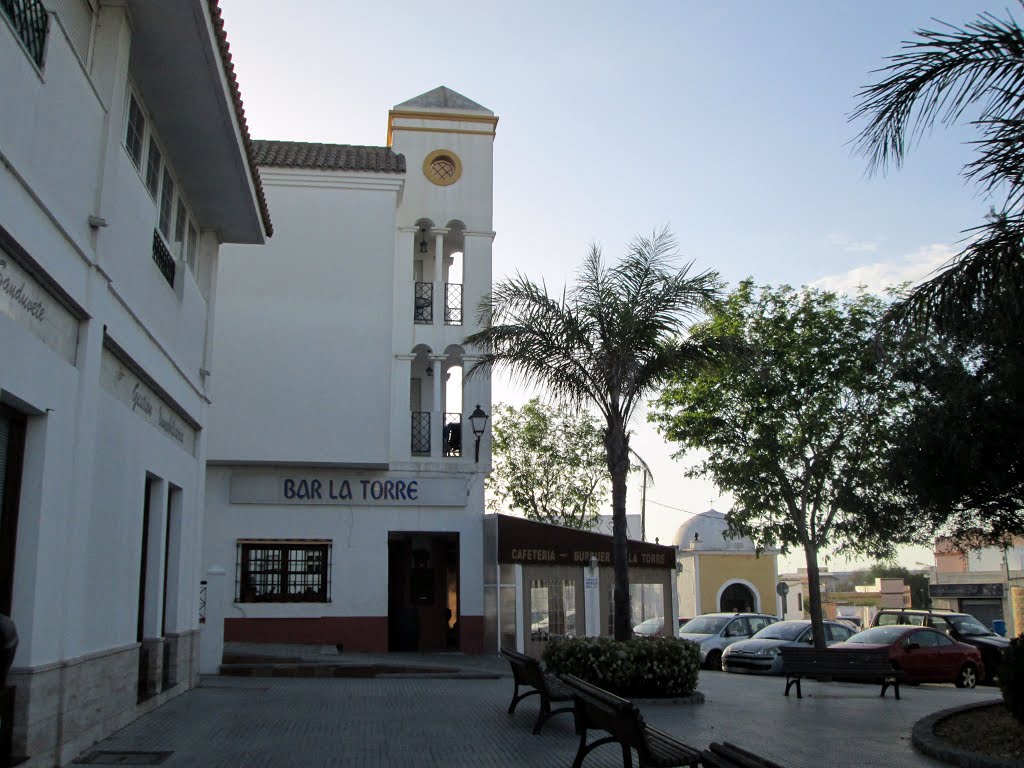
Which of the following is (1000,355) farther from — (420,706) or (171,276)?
(171,276)

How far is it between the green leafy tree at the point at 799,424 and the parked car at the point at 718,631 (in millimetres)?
3979

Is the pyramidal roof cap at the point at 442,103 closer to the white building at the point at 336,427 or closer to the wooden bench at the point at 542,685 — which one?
the white building at the point at 336,427

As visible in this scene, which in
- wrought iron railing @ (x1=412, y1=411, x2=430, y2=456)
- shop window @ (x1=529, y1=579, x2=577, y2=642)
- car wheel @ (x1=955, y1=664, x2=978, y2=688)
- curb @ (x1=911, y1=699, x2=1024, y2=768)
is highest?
wrought iron railing @ (x1=412, y1=411, x2=430, y2=456)

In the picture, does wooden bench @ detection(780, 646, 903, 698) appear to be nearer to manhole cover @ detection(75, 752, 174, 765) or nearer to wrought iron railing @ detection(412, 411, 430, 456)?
manhole cover @ detection(75, 752, 174, 765)

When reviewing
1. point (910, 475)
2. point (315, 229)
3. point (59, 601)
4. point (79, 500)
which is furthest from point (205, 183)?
point (910, 475)

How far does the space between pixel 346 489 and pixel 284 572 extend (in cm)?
237

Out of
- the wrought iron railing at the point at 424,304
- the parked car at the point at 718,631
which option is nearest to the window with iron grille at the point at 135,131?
the wrought iron railing at the point at 424,304

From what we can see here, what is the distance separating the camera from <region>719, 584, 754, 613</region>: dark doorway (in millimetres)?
47403

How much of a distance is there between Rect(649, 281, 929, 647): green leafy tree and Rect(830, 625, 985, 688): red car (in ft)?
6.29

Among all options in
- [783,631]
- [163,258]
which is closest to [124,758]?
[163,258]

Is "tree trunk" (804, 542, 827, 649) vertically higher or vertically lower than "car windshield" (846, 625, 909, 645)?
higher

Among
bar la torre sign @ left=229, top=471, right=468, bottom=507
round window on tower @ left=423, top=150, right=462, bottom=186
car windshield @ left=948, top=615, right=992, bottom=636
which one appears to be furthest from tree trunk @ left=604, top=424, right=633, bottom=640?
car windshield @ left=948, top=615, right=992, bottom=636

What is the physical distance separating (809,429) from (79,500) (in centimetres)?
1777

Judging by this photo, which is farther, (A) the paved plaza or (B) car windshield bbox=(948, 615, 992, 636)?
(B) car windshield bbox=(948, 615, 992, 636)
